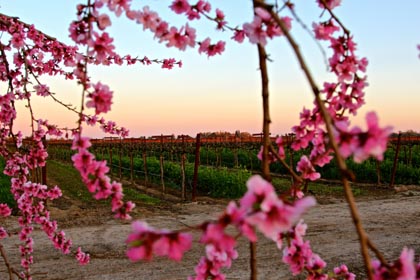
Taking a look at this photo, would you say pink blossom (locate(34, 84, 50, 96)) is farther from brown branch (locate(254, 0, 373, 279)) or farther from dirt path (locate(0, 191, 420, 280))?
dirt path (locate(0, 191, 420, 280))

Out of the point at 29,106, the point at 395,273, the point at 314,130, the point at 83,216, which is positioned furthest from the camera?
the point at 83,216

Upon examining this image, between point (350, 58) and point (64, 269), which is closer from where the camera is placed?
point (350, 58)

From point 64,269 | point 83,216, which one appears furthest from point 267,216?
point 83,216

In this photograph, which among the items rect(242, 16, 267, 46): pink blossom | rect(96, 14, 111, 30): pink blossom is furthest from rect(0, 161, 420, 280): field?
rect(242, 16, 267, 46): pink blossom

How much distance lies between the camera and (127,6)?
4.27ft

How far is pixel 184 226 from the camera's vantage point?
7645 mm

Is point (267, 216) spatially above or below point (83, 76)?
below

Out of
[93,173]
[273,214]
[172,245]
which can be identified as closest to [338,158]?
[273,214]

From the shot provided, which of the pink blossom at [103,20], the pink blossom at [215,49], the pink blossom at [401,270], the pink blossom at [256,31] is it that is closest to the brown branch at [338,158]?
the pink blossom at [401,270]

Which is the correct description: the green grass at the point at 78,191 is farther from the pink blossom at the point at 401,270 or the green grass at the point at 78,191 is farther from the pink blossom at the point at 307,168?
the pink blossom at the point at 401,270

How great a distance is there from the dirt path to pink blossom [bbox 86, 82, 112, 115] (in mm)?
4093

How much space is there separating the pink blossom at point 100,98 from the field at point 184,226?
161 inches

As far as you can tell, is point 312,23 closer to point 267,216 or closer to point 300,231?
point 300,231

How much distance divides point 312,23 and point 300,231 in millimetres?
644
